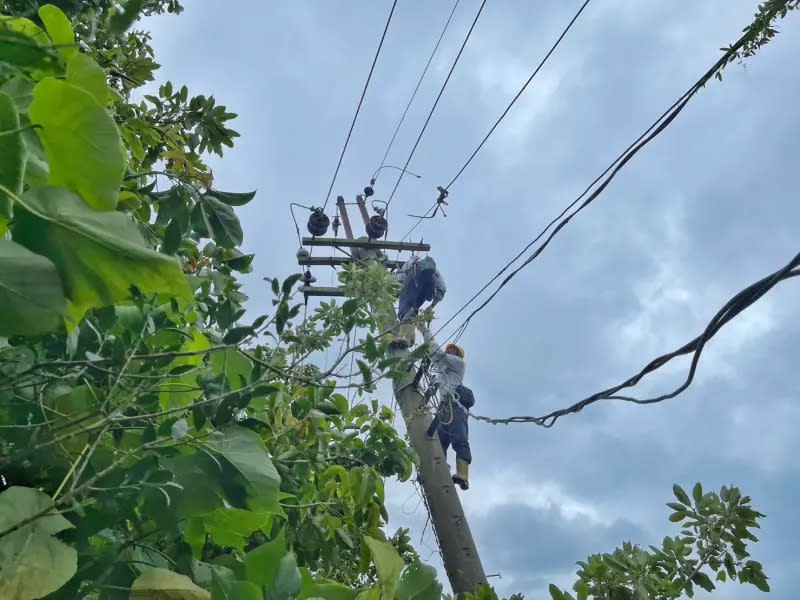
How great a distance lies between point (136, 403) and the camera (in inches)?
55.1

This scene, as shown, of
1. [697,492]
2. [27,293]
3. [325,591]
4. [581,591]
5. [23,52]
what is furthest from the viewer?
[697,492]

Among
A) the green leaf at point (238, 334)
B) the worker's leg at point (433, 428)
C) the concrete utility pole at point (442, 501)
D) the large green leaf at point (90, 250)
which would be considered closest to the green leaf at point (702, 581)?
the green leaf at point (238, 334)

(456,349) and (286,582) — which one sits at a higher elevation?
(456,349)

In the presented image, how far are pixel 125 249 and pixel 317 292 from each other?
8.95 meters

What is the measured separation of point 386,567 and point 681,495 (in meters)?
1.23

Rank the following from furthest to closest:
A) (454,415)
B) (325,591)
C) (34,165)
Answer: (454,415) → (325,591) → (34,165)

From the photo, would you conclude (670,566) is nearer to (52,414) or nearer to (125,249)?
(52,414)

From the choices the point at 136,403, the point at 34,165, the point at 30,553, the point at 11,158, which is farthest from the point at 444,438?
the point at 11,158

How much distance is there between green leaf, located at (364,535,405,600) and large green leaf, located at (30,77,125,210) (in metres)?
0.59

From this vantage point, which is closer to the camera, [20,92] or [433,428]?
[20,92]

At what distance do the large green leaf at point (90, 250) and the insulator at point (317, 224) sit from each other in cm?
891

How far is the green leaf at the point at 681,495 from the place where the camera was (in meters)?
2.02

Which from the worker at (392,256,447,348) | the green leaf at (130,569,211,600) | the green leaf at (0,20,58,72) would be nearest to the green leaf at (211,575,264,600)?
the green leaf at (130,569,211,600)

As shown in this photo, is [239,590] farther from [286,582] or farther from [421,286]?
[421,286]
